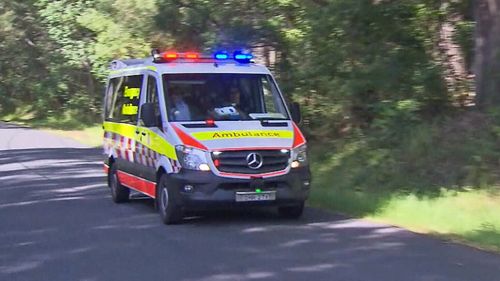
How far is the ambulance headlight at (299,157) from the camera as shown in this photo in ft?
38.6

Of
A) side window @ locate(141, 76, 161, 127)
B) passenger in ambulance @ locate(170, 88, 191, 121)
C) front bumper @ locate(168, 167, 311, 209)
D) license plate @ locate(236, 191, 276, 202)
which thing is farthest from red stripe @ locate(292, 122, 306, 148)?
side window @ locate(141, 76, 161, 127)

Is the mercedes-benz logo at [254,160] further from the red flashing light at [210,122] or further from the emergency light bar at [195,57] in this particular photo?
the emergency light bar at [195,57]

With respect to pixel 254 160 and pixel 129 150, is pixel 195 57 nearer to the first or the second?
pixel 129 150

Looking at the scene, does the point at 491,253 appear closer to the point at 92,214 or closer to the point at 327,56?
the point at 92,214

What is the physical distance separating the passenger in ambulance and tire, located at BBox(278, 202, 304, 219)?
6.18ft

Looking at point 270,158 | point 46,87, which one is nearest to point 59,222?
point 270,158

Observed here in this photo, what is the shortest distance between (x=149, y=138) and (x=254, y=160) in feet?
6.11

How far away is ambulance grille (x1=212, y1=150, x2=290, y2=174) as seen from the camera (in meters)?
11.4

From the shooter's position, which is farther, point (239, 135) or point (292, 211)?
point (292, 211)

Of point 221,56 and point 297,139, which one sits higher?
point 221,56

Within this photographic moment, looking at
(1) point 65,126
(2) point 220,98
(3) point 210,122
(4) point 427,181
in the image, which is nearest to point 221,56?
(2) point 220,98

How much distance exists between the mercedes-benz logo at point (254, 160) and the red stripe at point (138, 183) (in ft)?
5.61

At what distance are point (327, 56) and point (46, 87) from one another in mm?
33574

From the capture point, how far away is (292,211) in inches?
486
